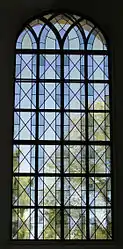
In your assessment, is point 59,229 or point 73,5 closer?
point 59,229

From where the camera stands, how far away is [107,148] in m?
7.18

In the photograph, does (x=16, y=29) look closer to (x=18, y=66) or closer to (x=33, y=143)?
(x=18, y=66)

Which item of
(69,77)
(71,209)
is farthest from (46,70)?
(71,209)

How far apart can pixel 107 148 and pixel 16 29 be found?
1696 mm

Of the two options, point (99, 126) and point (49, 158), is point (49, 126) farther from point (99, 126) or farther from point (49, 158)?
point (99, 126)

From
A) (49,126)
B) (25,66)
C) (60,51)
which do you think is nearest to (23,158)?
(49,126)

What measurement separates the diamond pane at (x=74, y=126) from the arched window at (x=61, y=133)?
0.01 meters

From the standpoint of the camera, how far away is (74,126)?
284 inches

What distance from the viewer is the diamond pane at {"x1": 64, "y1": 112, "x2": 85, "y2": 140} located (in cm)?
719

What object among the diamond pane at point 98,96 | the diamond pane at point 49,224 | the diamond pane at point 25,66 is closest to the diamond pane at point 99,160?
the diamond pane at point 98,96

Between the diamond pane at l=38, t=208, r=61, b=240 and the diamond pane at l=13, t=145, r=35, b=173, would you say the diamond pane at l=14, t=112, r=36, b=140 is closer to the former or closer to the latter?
the diamond pane at l=13, t=145, r=35, b=173

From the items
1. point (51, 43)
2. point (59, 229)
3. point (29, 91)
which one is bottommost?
point (59, 229)

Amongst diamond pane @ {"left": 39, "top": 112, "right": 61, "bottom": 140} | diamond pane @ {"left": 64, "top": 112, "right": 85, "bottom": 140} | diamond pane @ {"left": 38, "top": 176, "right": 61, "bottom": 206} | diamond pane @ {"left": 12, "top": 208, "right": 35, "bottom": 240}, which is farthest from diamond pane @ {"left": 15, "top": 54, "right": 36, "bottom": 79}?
diamond pane @ {"left": 12, "top": 208, "right": 35, "bottom": 240}

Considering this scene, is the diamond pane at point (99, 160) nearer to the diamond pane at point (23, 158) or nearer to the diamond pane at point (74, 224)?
the diamond pane at point (74, 224)
